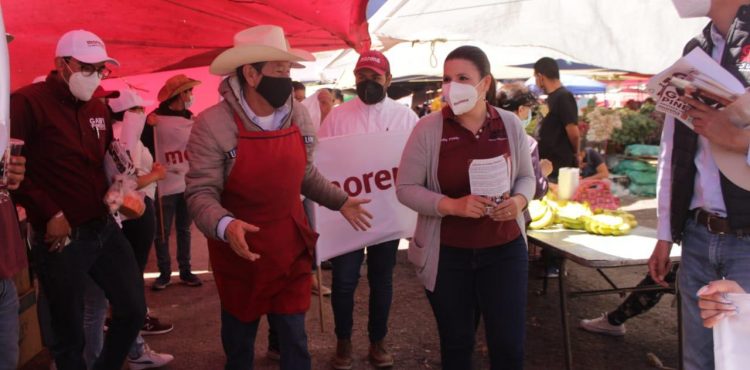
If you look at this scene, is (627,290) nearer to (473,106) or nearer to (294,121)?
(473,106)

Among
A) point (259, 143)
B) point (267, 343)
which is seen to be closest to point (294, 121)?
point (259, 143)

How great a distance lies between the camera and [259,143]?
2.99 meters

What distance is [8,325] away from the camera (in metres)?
2.52

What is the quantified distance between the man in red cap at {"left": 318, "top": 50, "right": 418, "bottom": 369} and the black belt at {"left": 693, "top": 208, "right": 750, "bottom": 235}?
7.56 feet

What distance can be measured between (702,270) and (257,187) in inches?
76.6

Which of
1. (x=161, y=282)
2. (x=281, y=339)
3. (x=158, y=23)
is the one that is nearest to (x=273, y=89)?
(x=281, y=339)

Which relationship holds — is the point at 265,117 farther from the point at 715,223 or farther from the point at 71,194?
the point at 715,223

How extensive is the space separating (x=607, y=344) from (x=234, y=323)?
121 inches

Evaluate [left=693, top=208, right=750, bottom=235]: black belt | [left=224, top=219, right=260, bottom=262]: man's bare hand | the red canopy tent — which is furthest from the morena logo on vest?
[left=693, top=208, right=750, bottom=235]: black belt

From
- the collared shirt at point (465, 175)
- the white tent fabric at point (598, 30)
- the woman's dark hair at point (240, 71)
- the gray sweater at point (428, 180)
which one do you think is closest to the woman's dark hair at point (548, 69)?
the white tent fabric at point (598, 30)

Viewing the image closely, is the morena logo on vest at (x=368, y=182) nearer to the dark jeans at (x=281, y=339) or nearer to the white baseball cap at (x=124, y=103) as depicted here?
the dark jeans at (x=281, y=339)

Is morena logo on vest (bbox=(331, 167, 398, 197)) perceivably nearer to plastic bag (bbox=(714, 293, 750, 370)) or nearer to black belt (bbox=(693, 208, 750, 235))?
black belt (bbox=(693, 208, 750, 235))

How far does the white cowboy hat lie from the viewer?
121 inches

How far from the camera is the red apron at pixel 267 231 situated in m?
2.99
